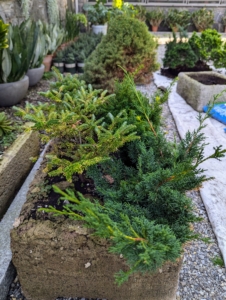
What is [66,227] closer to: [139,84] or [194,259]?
[194,259]

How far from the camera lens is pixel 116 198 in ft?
4.07

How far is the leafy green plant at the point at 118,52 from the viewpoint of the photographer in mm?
3537

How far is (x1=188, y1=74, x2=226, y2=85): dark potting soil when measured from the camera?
3869mm

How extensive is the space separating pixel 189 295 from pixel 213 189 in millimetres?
913

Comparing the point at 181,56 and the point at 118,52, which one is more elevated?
the point at 118,52

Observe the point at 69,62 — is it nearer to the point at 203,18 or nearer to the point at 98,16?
the point at 98,16

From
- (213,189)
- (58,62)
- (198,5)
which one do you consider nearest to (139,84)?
(58,62)

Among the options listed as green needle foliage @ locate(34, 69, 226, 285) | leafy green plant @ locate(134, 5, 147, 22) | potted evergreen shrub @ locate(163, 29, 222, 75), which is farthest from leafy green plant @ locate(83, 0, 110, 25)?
green needle foliage @ locate(34, 69, 226, 285)

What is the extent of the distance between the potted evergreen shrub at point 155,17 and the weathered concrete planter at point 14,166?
11.2 metres

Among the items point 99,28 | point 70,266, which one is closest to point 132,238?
point 70,266

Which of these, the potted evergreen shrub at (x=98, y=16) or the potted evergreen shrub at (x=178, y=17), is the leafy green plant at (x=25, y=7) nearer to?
the potted evergreen shrub at (x=98, y=16)

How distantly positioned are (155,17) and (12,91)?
425 inches

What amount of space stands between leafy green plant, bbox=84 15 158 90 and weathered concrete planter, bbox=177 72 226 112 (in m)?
0.65

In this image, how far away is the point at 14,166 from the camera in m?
1.96
